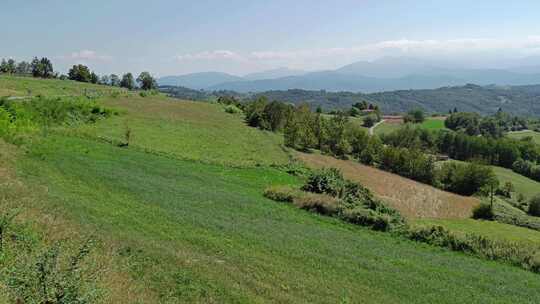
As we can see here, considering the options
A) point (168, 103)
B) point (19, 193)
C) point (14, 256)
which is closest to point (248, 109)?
point (168, 103)

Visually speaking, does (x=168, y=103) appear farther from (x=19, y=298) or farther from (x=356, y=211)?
(x=19, y=298)

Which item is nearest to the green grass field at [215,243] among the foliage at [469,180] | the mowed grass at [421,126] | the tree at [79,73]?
the foliage at [469,180]

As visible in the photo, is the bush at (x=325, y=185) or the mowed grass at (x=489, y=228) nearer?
the bush at (x=325, y=185)

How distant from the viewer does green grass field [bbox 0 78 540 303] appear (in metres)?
12.3

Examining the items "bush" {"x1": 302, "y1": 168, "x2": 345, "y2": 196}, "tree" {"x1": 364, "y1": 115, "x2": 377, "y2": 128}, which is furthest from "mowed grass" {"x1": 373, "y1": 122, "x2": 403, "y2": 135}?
"bush" {"x1": 302, "y1": 168, "x2": 345, "y2": 196}

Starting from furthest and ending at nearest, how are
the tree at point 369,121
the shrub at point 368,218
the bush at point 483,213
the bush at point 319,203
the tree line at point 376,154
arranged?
the tree at point 369,121 < the tree line at point 376,154 < the bush at point 483,213 < the bush at point 319,203 < the shrub at point 368,218

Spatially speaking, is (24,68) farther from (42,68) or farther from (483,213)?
(483,213)

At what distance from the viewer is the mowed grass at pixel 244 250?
12.6 meters

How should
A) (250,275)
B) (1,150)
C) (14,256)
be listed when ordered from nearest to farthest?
(14,256) → (250,275) → (1,150)

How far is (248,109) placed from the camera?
8600cm

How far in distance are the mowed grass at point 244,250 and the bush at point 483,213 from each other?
29.0 m

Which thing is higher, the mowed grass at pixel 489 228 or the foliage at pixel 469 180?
the mowed grass at pixel 489 228

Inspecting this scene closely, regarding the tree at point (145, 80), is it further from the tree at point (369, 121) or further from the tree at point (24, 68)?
the tree at point (369, 121)

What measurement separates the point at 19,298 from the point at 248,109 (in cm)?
7956
